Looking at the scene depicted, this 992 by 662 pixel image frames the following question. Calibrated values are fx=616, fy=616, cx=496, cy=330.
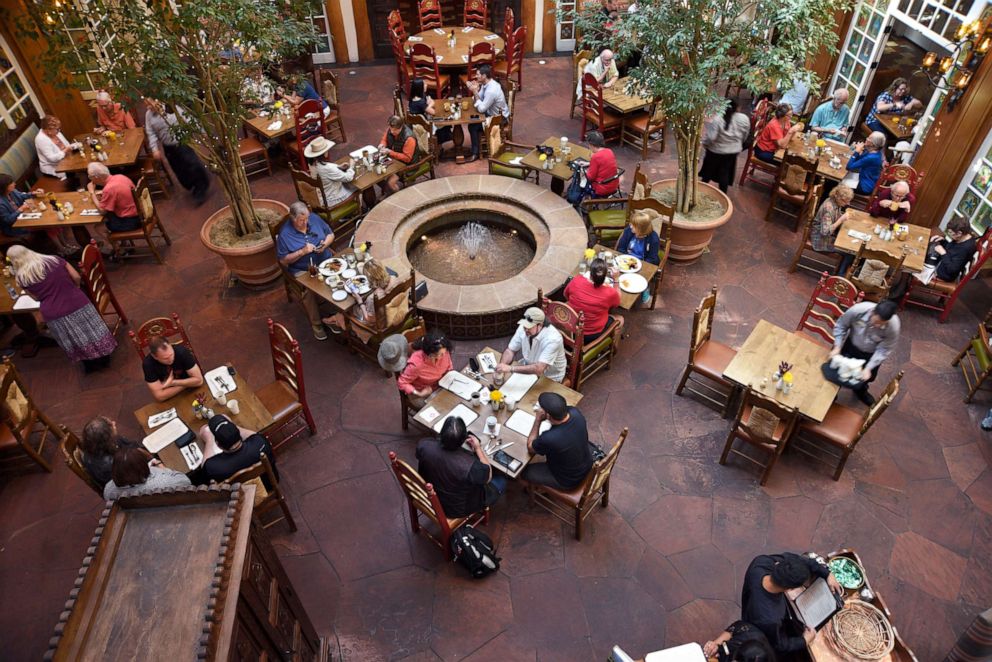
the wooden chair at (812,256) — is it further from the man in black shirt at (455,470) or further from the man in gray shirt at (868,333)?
the man in black shirt at (455,470)

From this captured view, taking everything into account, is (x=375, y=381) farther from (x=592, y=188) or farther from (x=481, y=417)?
(x=592, y=188)

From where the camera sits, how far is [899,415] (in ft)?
21.8

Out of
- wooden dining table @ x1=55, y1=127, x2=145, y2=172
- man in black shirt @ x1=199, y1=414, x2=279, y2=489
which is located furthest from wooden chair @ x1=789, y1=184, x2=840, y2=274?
wooden dining table @ x1=55, y1=127, x2=145, y2=172

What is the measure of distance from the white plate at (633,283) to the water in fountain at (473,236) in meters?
2.46

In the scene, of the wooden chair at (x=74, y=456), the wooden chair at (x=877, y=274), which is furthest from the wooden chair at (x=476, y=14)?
the wooden chair at (x=74, y=456)

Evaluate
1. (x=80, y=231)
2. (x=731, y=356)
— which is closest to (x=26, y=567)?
(x=80, y=231)

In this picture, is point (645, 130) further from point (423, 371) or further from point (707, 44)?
point (423, 371)

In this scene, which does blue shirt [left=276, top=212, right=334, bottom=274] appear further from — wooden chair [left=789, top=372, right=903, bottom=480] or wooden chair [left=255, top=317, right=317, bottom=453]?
wooden chair [left=789, top=372, right=903, bottom=480]

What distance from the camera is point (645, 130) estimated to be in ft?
34.6

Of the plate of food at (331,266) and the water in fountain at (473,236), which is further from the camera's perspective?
the water in fountain at (473,236)

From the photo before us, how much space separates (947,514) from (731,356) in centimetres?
239

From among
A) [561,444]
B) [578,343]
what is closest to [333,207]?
[578,343]

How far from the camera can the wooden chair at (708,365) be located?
6336 millimetres

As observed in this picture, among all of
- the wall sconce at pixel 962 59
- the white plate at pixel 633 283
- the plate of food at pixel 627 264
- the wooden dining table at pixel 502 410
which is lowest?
the wooden dining table at pixel 502 410
